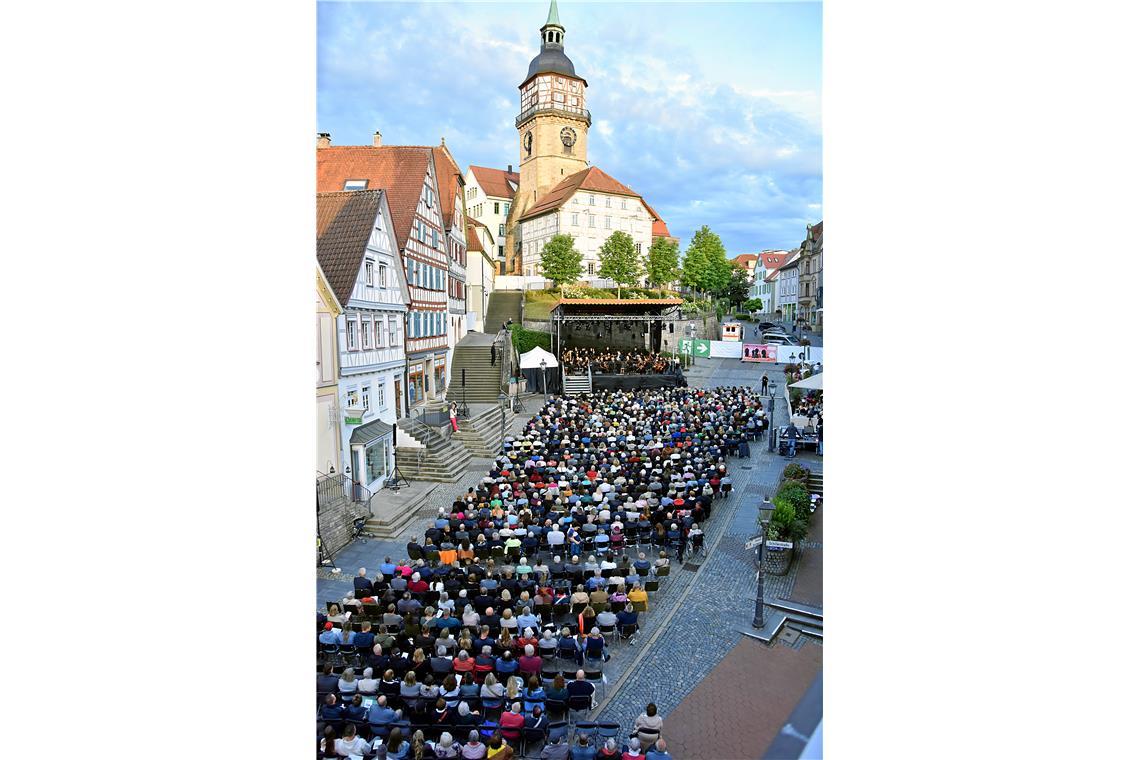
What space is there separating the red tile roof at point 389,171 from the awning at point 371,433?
647cm

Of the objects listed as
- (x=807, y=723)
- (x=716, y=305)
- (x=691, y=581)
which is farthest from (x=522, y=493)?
(x=716, y=305)

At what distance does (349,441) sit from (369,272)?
4.44 m

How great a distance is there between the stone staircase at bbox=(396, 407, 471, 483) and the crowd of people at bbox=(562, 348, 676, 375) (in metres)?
12.5

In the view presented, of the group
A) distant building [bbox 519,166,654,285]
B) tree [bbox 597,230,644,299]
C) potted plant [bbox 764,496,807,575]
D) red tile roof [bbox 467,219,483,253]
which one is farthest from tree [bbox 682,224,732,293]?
potted plant [bbox 764,496,807,575]

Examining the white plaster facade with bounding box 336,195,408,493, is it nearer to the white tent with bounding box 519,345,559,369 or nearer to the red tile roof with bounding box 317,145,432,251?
the red tile roof with bounding box 317,145,432,251

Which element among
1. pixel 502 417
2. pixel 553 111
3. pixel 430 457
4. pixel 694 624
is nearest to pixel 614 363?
pixel 502 417

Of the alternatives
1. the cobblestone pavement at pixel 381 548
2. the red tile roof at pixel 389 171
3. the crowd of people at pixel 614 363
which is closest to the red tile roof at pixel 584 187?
the crowd of people at pixel 614 363

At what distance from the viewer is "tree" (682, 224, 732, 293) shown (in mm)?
50681

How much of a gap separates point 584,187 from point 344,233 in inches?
1493

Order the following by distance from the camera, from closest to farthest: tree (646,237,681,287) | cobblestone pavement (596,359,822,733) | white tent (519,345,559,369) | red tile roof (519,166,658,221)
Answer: cobblestone pavement (596,359,822,733), white tent (519,345,559,369), tree (646,237,681,287), red tile roof (519,166,658,221)

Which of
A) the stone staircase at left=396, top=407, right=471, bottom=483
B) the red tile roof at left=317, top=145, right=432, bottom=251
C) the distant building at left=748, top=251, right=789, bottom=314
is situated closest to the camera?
the stone staircase at left=396, top=407, right=471, bottom=483

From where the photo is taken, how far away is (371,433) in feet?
53.6
